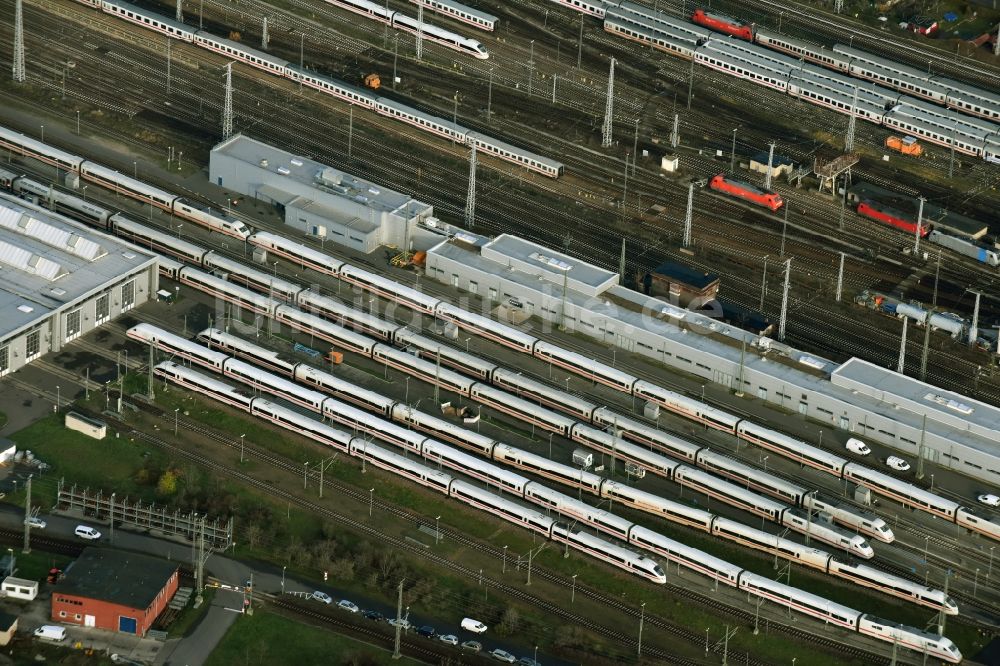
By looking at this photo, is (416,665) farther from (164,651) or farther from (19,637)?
(19,637)

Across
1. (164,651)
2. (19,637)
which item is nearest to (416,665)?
(164,651)

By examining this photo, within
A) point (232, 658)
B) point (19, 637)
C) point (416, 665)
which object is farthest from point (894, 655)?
point (19, 637)

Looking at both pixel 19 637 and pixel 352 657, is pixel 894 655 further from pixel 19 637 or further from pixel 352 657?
pixel 19 637

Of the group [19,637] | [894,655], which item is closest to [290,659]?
[19,637]

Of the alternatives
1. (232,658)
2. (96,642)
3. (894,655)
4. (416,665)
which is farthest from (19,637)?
(894,655)

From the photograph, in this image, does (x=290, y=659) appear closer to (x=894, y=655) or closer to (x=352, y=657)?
(x=352, y=657)

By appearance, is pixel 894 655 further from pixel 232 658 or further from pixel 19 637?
pixel 19 637

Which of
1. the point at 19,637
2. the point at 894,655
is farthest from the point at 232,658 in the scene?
the point at 894,655
